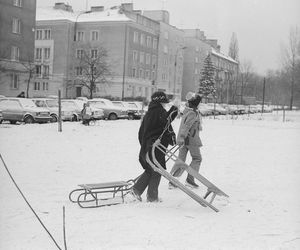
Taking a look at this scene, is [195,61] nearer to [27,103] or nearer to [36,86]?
[36,86]

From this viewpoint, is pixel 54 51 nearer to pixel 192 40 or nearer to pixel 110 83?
pixel 110 83

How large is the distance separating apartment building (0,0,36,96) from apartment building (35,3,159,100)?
Result: 9765mm

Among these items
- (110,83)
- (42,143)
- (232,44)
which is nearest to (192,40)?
(232,44)

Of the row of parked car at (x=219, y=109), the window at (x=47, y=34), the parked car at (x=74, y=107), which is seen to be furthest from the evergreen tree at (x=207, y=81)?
the parked car at (x=74, y=107)

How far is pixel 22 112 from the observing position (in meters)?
23.9

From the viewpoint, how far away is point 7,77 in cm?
4553

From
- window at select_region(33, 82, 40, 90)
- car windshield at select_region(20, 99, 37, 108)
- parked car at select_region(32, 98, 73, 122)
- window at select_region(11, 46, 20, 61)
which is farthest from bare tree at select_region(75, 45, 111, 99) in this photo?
car windshield at select_region(20, 99, 37, 108)

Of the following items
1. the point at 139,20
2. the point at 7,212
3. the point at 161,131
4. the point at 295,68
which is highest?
the point at 139,20

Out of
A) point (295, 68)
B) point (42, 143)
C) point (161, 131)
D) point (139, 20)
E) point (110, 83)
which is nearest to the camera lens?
point (161, 131)

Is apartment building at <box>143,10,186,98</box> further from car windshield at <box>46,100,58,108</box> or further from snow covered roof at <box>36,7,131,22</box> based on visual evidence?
car windshield at <box>46,100,58,108</box>

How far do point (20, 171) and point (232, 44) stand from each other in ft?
301

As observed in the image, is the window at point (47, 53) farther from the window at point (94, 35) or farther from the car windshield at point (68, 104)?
the car windshield at point (68, 104)

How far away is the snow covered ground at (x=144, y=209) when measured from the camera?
17.4 feet

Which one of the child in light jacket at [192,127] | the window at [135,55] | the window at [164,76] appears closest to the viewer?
the child in light jacket at [192,127]
